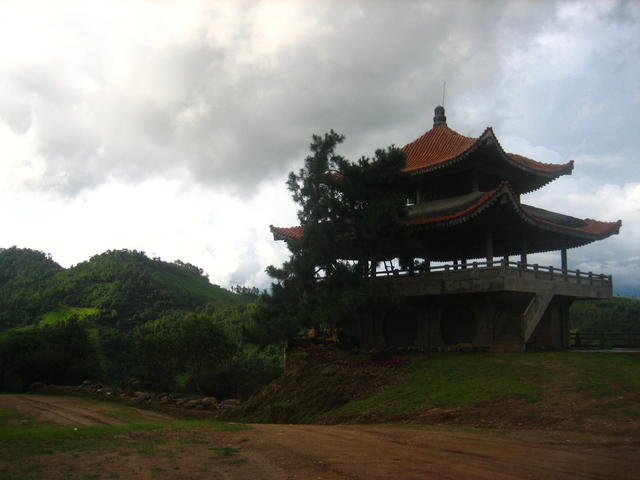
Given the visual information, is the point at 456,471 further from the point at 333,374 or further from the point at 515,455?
the point at 333,374

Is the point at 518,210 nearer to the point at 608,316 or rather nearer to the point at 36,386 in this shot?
the point at 36,386

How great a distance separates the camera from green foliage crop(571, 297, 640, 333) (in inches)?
2958

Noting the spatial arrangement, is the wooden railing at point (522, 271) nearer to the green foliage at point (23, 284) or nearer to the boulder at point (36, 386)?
the boulder at point (36, 386)

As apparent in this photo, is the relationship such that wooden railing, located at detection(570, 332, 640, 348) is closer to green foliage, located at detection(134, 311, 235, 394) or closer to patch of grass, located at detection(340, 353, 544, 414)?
patch of grass, located at detection(340, 353, 544, 414)

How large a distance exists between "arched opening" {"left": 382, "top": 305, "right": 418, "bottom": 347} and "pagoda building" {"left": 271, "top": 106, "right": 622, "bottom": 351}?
0.16 ft

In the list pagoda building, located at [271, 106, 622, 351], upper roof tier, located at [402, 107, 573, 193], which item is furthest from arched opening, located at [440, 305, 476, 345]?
upper roof tier, located at [402, 107, 573, 193]

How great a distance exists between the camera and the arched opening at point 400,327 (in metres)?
29.3

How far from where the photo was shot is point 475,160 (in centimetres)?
2808

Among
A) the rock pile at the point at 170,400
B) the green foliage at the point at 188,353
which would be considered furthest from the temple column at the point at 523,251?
the green foliage at the point at 188,353

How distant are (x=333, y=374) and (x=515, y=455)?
45.6 ft

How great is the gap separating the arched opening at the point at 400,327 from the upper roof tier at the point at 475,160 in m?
6.96

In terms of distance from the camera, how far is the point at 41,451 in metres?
12.8

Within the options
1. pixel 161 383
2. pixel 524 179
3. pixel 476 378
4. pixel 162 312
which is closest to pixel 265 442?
pixel 476 378

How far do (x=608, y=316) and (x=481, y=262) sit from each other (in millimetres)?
62639
